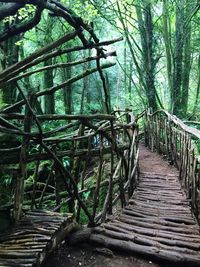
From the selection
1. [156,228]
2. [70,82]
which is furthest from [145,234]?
[70,82]

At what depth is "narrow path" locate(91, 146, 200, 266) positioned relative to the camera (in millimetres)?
4090

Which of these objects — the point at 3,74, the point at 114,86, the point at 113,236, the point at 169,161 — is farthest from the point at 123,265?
the point at 114,86

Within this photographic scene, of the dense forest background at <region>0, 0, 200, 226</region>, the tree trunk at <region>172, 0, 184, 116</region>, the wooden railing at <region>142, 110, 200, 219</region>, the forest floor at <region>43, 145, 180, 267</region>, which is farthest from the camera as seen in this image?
the tree trunk at <region>172, 0, 184, 116</region>

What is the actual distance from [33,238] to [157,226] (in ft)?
8.23

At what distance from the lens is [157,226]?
16.7 feet

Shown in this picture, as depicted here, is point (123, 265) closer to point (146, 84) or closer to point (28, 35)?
point (146, 84)

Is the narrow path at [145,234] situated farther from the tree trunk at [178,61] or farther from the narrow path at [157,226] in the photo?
the tree trunk at [178,61]

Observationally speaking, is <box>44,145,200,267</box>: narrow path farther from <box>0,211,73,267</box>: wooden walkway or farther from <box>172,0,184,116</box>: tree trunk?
<box>172,0,184,116</box>: tree trunk

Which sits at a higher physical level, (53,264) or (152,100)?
(152,100)

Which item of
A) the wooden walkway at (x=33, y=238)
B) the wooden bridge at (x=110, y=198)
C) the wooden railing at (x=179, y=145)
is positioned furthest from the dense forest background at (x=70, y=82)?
the wooden railing at (x=179, y=145)

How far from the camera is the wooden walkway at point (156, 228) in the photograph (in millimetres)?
4078

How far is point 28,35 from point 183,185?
11.1 meters

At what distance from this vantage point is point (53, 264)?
11.5 ft

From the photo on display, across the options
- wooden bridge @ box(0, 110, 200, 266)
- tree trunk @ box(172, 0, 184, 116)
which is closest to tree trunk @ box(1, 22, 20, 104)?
wooden bridge @ box(0, 110, 200, 266)
